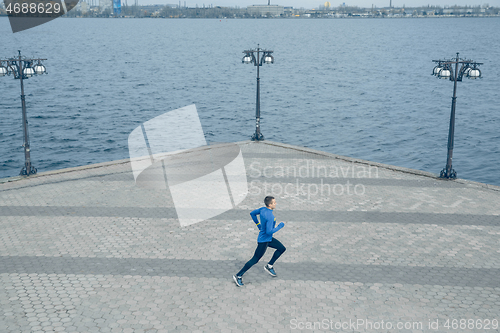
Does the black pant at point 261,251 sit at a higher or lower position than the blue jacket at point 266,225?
lower

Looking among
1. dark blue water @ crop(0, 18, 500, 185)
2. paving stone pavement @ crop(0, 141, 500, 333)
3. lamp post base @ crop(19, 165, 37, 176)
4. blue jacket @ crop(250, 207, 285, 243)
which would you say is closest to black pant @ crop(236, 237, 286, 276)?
blue jacket @ crop(250, 207, 285, 243)

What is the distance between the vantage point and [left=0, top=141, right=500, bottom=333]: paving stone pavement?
888 cm

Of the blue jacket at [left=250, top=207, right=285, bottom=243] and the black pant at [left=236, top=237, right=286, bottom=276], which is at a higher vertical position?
the blue jacket at [left=250, top=207, right=285, bottom=243]

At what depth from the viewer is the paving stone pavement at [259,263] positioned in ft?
29.1

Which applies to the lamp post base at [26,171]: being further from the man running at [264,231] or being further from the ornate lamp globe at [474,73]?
the ornate lamp globe at [474,73]

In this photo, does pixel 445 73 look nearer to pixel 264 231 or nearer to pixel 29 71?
pixel 264 231

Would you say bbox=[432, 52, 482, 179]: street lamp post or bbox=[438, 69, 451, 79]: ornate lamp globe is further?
bbox=[438, 69, 451, 79]: ornate lamp globe

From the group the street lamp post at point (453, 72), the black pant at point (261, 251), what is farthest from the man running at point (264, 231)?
the street lamp post at point (453, 72)

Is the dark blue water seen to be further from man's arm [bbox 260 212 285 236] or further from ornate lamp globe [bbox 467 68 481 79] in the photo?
man's arm [bbox 260 212 285 236]

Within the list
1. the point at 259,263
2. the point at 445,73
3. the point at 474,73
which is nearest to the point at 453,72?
the point at 445,73

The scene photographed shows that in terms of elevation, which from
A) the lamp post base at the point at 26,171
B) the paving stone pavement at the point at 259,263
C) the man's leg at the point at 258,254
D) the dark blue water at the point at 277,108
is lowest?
the dark blue water at the point at 277,108

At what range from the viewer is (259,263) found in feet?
36.5

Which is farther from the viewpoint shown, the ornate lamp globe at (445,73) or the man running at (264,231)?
the ornate lamp globe at (445,73)

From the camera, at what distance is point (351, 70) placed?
76.2 metres
